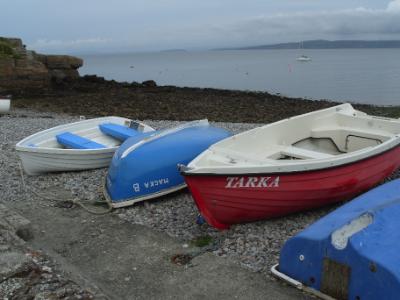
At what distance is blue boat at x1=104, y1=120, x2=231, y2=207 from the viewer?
6367 millimetres

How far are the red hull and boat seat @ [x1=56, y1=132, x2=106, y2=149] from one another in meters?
3.44

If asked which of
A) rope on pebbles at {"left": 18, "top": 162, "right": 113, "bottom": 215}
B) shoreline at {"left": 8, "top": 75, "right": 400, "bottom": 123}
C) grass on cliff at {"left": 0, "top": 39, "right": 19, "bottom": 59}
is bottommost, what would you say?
Answer: shoreline at {"left": 8, "top": 75, "right": 400, "bottom": 123}

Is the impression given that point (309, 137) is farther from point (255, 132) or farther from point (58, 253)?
point (58, 253)

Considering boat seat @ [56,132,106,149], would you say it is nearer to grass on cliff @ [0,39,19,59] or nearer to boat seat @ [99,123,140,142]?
Answer: boat seat @ [99,123,140,142]

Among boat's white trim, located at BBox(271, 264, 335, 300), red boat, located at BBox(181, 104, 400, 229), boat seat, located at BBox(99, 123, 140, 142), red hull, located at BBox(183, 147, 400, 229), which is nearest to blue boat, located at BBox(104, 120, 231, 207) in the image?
red boat, located at BBox(181, 104, 400, 229)

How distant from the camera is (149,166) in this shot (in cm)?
642

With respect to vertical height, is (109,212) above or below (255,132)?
below

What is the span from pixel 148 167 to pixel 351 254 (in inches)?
139

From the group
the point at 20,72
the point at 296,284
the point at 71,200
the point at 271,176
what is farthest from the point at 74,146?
the point at 20,72

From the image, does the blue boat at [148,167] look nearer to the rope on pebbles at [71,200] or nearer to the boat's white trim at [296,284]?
the rope on pebbles at [71,200]

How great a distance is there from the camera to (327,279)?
3.82m

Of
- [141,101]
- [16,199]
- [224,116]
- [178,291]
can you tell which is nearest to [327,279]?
[178,291]

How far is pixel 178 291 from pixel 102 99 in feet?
66.6

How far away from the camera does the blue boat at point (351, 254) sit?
133 inches
